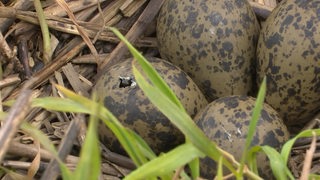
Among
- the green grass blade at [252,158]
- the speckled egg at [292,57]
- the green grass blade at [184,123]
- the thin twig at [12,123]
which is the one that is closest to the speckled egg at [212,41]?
the speckled egg at [292,57]

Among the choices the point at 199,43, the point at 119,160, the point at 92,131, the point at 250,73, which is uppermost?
the point at 92,131

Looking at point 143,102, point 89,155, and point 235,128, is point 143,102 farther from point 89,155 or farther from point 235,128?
point 89,155

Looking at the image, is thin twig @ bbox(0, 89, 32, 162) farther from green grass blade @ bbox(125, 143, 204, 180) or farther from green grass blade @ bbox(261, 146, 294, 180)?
green grass blade @ bbox(261, 146, 294, 180)

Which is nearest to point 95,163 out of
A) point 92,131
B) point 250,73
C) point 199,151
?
point 92,131

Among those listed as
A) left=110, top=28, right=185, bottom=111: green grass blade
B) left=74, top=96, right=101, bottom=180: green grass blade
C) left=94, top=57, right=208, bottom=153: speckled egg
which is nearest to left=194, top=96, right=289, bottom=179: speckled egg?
left=94, top=57, right=208, bottom=153: speckled egg

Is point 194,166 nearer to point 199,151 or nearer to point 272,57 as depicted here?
point 199,151

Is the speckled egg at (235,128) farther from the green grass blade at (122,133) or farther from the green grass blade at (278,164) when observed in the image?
the green grass blade at (122,133)
